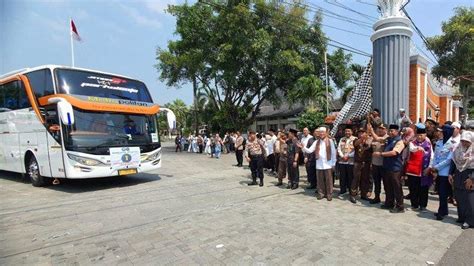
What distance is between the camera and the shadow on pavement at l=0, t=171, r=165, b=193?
936 centimetres

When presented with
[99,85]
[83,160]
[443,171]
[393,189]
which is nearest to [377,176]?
[393,189]

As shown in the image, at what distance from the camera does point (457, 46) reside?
18656 mm

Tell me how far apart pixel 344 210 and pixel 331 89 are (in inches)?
700

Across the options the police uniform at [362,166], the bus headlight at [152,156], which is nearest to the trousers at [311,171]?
the police uniform at [362,166]

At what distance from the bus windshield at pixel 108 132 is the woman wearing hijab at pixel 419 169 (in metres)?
7.10

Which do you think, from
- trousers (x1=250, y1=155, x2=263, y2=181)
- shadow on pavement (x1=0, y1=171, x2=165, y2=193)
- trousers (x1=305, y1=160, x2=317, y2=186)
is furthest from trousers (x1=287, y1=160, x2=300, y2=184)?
shadow on pavement (x1=0, y1=171, x2=165, y2=193)

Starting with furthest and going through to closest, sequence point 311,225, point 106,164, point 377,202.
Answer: point 106,164
point 377,202
point 311,225

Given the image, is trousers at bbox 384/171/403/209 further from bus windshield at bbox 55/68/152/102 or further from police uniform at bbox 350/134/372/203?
bus windshield at bbox 55/68/152/102

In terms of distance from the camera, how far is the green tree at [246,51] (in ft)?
69.3

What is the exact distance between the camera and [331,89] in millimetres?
22828

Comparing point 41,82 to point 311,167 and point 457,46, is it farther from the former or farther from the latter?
point 457,46

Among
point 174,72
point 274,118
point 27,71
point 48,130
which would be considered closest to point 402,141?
point 48,130

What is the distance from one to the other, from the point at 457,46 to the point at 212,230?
20.0m

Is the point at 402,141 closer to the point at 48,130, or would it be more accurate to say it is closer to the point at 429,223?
the point at 429,223
